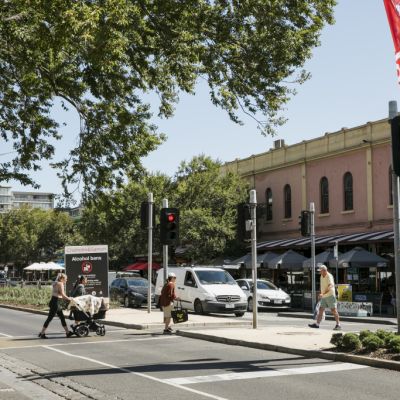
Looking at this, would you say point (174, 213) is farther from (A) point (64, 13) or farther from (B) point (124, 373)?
(A) point (64, 13)

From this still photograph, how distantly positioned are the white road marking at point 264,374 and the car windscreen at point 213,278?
14342 millimetres

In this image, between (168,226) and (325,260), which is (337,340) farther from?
(325,260)

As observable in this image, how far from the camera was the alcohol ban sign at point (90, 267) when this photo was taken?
961 inches

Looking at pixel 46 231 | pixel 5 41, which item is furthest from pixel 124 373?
pixel 46 231

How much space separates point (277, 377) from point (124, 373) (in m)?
2.52

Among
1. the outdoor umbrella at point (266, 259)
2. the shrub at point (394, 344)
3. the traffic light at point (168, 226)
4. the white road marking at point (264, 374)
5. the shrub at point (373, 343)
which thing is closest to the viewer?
the white road marking at point (264, 374)

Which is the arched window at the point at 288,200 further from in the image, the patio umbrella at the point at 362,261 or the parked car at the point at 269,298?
the patio umbrella at the point at 362,261

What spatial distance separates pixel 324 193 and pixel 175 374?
29155 mm

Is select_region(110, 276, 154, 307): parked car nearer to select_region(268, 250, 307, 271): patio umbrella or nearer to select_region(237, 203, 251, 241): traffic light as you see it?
select_region(268, 250, 307, 271): patio umbrella

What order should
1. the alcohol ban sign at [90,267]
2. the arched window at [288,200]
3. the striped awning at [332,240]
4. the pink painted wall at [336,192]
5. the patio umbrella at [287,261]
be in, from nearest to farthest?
the alcohol ban sign at [90,267], the striped awning at [332,240], the pink painted wall at [336,192], the patio umbrella at [287,261], the arched window at [288,200]

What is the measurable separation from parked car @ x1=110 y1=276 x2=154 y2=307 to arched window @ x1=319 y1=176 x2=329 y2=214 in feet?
41.4

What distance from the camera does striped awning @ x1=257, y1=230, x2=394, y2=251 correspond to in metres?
31.5

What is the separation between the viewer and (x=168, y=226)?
66.2 ft

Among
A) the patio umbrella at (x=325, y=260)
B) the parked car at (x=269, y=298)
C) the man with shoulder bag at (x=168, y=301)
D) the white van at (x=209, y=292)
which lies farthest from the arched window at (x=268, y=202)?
the man with shoulder bag at (x=168, y=301)
